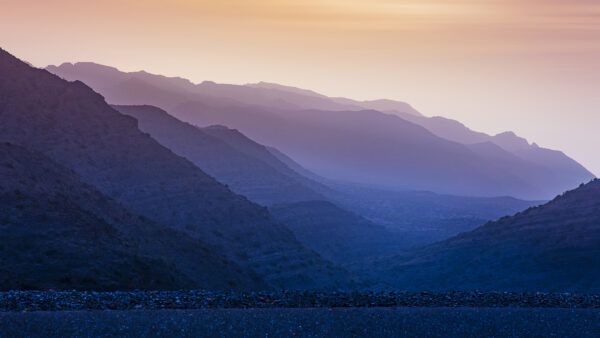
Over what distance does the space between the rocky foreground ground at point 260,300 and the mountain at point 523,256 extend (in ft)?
103

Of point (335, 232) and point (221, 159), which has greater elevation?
point (221, 159)

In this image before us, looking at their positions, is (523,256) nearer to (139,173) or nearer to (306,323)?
(139,173)

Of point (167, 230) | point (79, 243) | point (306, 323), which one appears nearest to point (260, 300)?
point (306, 323)

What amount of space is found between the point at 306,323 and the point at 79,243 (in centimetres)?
1988

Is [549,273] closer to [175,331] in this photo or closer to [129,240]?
[129,240]

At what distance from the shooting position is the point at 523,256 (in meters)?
58.7

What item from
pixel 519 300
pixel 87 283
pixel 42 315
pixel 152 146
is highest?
pixel 152 146

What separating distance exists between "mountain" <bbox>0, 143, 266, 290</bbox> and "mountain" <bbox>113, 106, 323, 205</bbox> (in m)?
54.7

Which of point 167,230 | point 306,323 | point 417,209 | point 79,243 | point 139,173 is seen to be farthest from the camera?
point 417,209

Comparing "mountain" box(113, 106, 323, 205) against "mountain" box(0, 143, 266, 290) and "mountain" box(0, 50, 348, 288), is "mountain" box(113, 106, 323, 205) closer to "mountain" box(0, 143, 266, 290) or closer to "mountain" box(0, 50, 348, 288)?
"mountain" box(0, 50, 348, 288)

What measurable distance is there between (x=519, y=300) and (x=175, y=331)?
10.1 m

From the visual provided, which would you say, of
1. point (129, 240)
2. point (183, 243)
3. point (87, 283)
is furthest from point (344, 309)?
point (183, 243)

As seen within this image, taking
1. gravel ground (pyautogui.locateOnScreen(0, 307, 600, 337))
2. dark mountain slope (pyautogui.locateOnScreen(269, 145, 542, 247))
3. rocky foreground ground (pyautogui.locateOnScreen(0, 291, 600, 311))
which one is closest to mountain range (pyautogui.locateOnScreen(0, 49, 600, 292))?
rocky foreground ground (pyautogui.locateOnScreen(0, 291, 600, 311))

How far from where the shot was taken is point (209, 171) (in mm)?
98812
